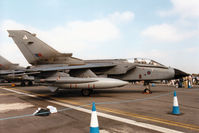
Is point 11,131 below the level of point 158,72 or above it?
below

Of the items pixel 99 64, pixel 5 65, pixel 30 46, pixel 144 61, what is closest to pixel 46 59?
pixel 30 46

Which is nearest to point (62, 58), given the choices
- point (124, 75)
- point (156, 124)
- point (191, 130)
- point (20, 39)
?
point (20, 39)

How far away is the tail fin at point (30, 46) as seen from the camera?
462 inches

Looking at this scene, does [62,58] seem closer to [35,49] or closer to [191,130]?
[35,49]

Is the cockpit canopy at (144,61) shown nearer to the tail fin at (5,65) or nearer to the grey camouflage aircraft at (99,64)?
the grey camouflage aircraft at (99,64)

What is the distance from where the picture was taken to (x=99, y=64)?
36.8ft

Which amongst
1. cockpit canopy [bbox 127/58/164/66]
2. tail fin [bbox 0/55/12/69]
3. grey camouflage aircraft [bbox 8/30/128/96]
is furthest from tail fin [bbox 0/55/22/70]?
cockpit canopy [bbox 127/58/164/66]

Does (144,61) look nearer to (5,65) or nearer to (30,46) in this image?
(30,46)

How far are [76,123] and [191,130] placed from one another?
317 centimetres

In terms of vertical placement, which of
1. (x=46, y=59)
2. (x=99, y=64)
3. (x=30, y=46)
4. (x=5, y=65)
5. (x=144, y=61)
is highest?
(x=30, y=46)

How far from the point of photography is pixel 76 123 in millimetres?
4438

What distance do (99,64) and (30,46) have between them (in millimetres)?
5834

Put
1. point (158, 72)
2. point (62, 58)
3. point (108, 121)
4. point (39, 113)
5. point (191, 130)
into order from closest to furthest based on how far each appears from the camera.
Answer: point (191, 130) < point (108, 121) < point (39, 113) < point (158, 72) < point (62, 58)

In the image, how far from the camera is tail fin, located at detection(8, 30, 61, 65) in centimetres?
1174
